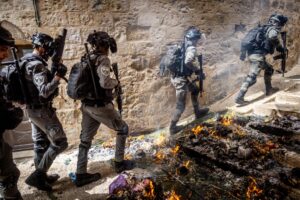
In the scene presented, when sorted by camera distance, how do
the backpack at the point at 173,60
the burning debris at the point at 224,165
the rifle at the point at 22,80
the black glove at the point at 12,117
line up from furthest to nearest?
the backpack at the point at 173,60, the burning debris at the point at 224,165, the rifle at the point at 22,80, the black glove at the point at 12,117

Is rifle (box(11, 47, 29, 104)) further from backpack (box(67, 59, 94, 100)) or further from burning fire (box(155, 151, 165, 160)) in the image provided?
burning fire (box(155, 151, 165, 160))

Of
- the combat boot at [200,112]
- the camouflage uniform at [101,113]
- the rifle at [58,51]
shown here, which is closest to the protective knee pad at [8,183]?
the camouflage uniform at [101,113]

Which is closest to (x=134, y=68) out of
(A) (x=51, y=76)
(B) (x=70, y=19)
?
(B) (x=70, y=19)

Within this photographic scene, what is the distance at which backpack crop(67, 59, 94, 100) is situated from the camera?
347 centimetres

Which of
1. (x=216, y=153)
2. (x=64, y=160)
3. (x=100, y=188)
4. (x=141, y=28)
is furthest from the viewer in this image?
(x=141, y=28)

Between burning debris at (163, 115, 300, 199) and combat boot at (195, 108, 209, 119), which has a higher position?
combat boot at (195, 108, 209, 119)

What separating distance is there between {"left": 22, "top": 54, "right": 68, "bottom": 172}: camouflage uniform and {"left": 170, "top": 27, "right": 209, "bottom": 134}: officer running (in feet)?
8.80

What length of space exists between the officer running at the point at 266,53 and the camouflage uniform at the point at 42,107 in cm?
425

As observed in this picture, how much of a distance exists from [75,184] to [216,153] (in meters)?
2.30

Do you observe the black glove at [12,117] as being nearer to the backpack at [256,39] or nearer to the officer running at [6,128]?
the officer running at [6,128]

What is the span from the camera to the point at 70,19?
5.00 metres

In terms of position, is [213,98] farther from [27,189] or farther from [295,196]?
[27,189]

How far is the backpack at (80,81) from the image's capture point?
136 inches

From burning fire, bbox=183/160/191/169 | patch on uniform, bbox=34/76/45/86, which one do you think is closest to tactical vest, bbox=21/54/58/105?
patch on uniform, bbox=34/76/45/86
